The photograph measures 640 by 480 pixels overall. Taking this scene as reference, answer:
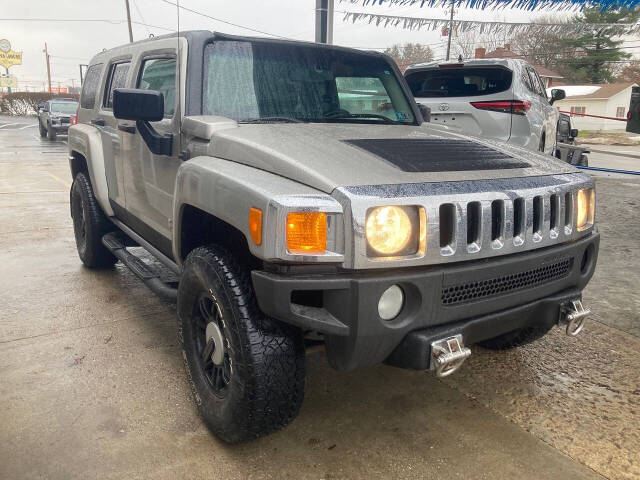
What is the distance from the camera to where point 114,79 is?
4.29 metres

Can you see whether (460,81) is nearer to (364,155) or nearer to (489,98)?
(489,98)

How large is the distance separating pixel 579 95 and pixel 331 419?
191 ft

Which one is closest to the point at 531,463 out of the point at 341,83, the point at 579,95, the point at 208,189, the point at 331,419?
A: the point at 331,419

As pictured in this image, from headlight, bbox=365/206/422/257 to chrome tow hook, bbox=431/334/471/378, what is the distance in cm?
36

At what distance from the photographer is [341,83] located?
11.2ft

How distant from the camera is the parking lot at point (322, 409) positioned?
7.59ft

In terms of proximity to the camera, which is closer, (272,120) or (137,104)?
(137,104)

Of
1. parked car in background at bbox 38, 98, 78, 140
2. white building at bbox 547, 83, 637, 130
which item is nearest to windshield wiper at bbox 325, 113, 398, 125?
parked car in background at bbox 38, 98, 78, 140

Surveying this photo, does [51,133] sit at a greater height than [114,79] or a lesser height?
lesser

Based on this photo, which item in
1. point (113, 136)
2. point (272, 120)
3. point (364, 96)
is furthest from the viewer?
point (113, 136)

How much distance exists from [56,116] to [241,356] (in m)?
22.2

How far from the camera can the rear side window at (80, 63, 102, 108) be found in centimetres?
463

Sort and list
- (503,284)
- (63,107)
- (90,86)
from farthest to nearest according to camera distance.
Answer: (63,107)
(90,86)
(503,284)

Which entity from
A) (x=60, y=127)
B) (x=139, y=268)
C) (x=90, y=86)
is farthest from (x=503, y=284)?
(x=60, y=127)
